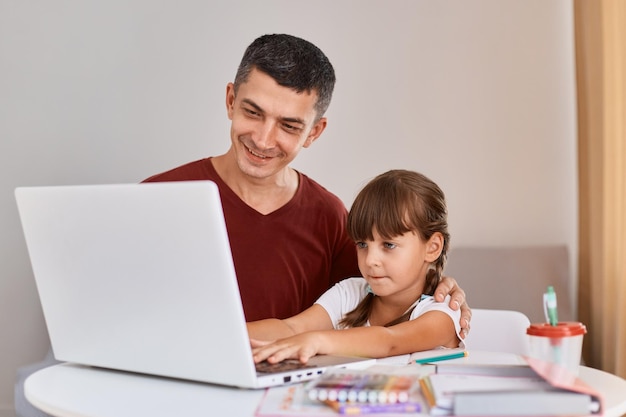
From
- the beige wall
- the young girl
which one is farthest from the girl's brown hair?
the beige wall

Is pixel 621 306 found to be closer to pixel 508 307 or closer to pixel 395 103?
pixel 508 307

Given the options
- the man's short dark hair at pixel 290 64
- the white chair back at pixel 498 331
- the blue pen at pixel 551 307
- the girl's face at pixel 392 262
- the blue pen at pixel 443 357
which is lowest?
the white chair back at pixel 498 331

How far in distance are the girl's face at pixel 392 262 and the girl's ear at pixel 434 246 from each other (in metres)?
0.02

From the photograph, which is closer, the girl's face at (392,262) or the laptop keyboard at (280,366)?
the laptop keyboard at (280,366)

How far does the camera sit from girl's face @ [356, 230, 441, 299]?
1.62 m

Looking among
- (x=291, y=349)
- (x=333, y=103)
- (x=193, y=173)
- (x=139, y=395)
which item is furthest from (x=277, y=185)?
(x=139, y=395)

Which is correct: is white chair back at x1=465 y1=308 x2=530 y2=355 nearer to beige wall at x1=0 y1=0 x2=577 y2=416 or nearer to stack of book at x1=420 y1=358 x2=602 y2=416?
stack of book at x1=420 y1=358 x2=602 y2=416

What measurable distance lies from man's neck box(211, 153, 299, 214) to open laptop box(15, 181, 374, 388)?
0.79 m

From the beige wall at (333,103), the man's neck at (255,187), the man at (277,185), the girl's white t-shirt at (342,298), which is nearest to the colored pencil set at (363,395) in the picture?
the girl's white t-shirt at (342,298)

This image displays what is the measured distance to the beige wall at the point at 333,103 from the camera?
264cm

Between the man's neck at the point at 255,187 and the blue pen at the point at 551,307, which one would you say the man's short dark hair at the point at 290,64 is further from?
the blue pen at the point at 551,307

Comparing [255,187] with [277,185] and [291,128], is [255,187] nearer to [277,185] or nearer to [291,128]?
[277,185]

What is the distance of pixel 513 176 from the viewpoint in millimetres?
2660

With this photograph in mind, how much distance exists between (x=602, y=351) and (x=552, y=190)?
1.80 feet
